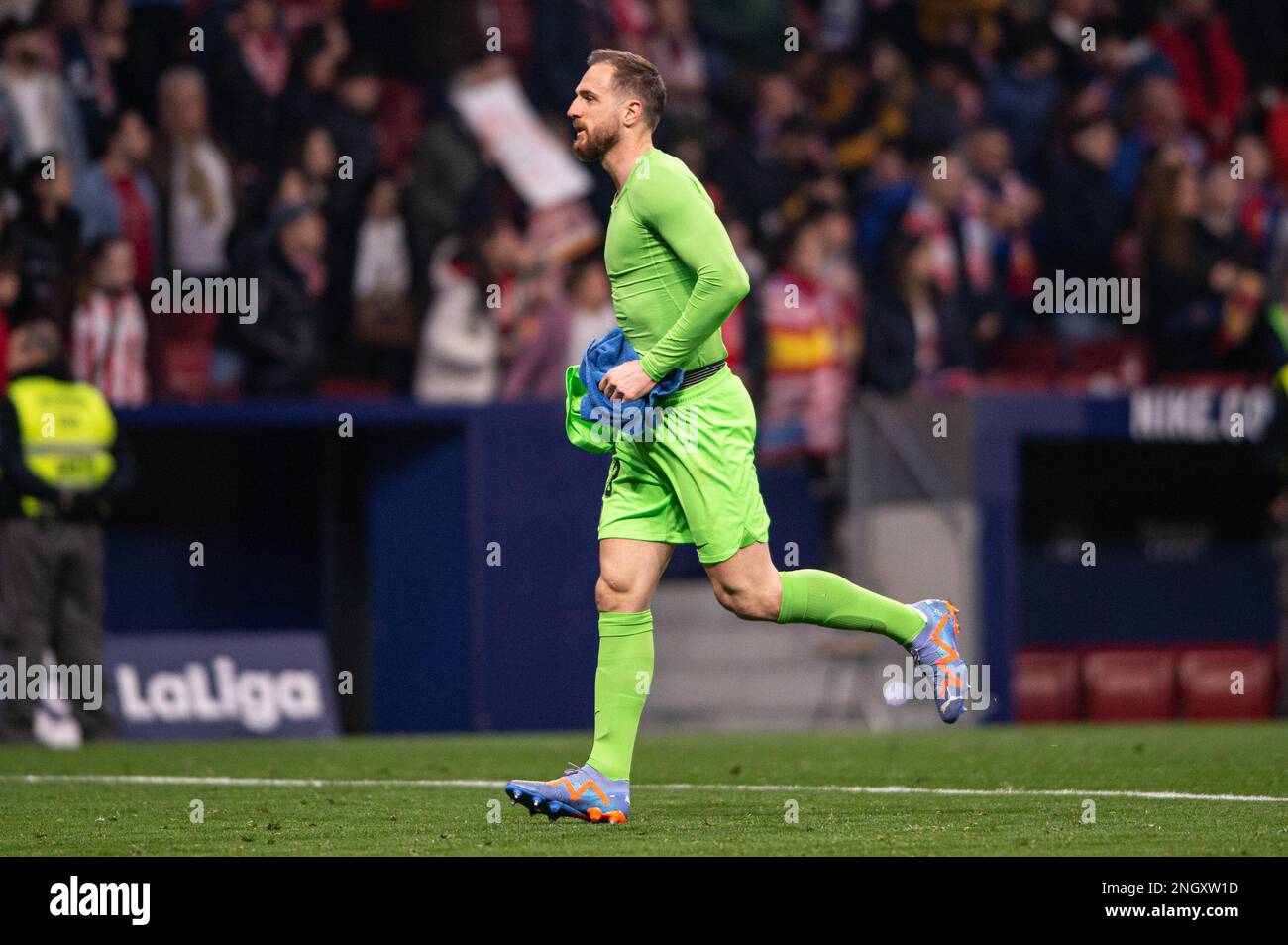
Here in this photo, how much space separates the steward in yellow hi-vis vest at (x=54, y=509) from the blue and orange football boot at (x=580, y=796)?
22.0 feet

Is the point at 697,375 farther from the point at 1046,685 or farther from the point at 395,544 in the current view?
the point at 1046,685

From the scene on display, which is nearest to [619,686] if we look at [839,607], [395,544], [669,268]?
[839,607]

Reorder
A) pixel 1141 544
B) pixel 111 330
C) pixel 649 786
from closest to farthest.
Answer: pixel 649 786, pixel 111 330, pixel 1141 544

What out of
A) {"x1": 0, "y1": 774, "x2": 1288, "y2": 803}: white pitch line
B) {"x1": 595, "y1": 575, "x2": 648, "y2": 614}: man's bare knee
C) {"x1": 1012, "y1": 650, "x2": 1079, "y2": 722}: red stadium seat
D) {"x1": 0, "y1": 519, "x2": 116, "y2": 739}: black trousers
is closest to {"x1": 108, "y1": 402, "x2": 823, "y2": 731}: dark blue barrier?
{"x1": 0, "y1": 519, "x2": 116, "y2": 739}: black trousers

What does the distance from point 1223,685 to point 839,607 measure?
8.67 meters

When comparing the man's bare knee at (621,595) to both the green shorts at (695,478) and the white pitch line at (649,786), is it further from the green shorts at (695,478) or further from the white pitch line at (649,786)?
the white pitch line at (649,786)

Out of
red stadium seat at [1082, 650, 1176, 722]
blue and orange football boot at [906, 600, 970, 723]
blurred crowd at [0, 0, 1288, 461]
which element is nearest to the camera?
blue and orange football boot at [906, 600, 970, 723]

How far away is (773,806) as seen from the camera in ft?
24.3

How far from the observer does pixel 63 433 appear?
12938 millimetres

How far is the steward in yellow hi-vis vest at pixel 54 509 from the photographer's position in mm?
12898

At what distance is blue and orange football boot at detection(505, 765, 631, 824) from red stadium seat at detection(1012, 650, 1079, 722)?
829cm

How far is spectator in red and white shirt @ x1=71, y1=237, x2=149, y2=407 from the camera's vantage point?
13.3 metres

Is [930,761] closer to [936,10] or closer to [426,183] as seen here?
[426,183]

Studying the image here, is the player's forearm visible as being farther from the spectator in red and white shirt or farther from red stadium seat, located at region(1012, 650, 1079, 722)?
red stadium seat, located at region(1012, 650, 1079, 722)
